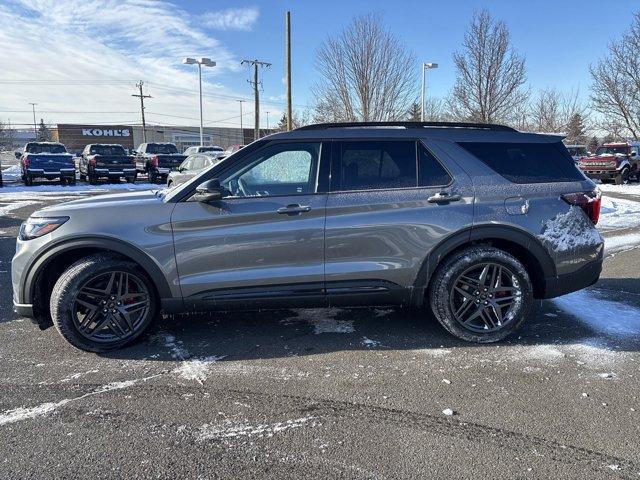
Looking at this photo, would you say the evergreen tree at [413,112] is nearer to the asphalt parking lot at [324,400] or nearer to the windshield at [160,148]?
the windshield at [160,148]

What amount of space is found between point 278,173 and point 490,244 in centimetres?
190

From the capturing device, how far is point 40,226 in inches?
148

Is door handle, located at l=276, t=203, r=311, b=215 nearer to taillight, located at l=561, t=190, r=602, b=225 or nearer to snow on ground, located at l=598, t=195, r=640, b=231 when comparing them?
taillight, located at l=561, t=190, r=602, b=225

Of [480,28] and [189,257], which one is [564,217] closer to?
[189,257]

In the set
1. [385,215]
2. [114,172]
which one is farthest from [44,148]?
[385,215]

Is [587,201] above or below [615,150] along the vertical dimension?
below

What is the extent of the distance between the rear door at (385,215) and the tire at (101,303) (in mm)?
1530

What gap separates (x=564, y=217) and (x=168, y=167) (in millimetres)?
21602

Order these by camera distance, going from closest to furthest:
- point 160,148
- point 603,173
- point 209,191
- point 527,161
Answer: point 209,191, point 527,161, point 603,173, point 160,148

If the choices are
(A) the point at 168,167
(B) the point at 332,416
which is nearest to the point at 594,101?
(A) the point at 168,167

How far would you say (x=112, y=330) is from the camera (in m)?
3.84

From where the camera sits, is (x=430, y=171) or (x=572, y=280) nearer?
(x=430, y=171)

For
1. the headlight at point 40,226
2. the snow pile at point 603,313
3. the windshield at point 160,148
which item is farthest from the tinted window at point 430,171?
the windshield at point 160,148

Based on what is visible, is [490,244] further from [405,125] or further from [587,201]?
[405,125]
